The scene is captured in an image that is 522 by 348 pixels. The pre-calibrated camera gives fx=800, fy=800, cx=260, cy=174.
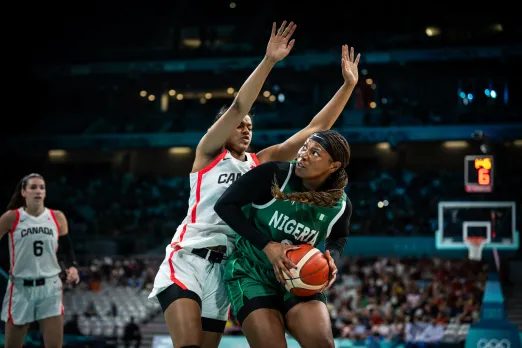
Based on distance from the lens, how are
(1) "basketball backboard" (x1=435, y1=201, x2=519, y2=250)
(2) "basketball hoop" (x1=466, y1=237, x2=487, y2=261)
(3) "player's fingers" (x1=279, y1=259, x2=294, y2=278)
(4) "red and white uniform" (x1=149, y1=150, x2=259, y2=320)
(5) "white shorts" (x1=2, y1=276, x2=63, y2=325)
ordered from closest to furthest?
1. (3) "player's fingers" (x1=279, y1=259, x2=294, y2=278)
2. (4) "red and white uniform" (x1=149, y1=150, x2=259, y2=320)
3. (5) "white shorts" (x1=2, y1=276, x2=63, y2=325)
4. (2) "basketball hoop" (x1=466, y1=237, x2=487, y2=261)
5. (1) "basketball backboard" (x1=435, y1=201, x2=519, y2=250)

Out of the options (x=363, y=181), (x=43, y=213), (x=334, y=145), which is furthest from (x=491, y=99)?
(x=334, y=145)

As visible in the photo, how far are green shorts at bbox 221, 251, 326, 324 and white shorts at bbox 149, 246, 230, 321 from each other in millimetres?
147

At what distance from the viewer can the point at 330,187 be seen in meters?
4.13

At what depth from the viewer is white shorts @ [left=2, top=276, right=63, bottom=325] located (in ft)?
22.8

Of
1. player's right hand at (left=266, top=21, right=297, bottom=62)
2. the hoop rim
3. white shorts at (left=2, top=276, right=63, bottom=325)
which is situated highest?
player's right hand at (left=266, top=21, right=297, bottom=62)

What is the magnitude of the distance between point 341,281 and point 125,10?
15084 millimetres

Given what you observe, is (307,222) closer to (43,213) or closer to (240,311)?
(240,311)

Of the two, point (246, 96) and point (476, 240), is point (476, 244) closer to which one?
point (476, 240)

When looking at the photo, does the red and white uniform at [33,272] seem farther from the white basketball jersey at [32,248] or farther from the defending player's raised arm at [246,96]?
the defending player's raised arm at [246,96]

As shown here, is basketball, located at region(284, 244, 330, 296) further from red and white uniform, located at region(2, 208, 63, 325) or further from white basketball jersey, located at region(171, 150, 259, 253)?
red and white uniform, located at region(2, 208, 63, 325)

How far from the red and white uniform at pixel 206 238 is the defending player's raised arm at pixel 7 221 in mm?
3144

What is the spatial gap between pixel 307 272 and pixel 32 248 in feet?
13.0

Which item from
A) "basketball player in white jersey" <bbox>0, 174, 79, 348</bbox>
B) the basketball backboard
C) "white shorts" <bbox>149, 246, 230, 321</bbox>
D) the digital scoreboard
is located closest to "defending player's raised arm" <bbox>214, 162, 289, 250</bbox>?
"white shorts" <bbox>149, 246, 230, 321</bbox>

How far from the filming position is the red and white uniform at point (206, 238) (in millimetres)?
4344
